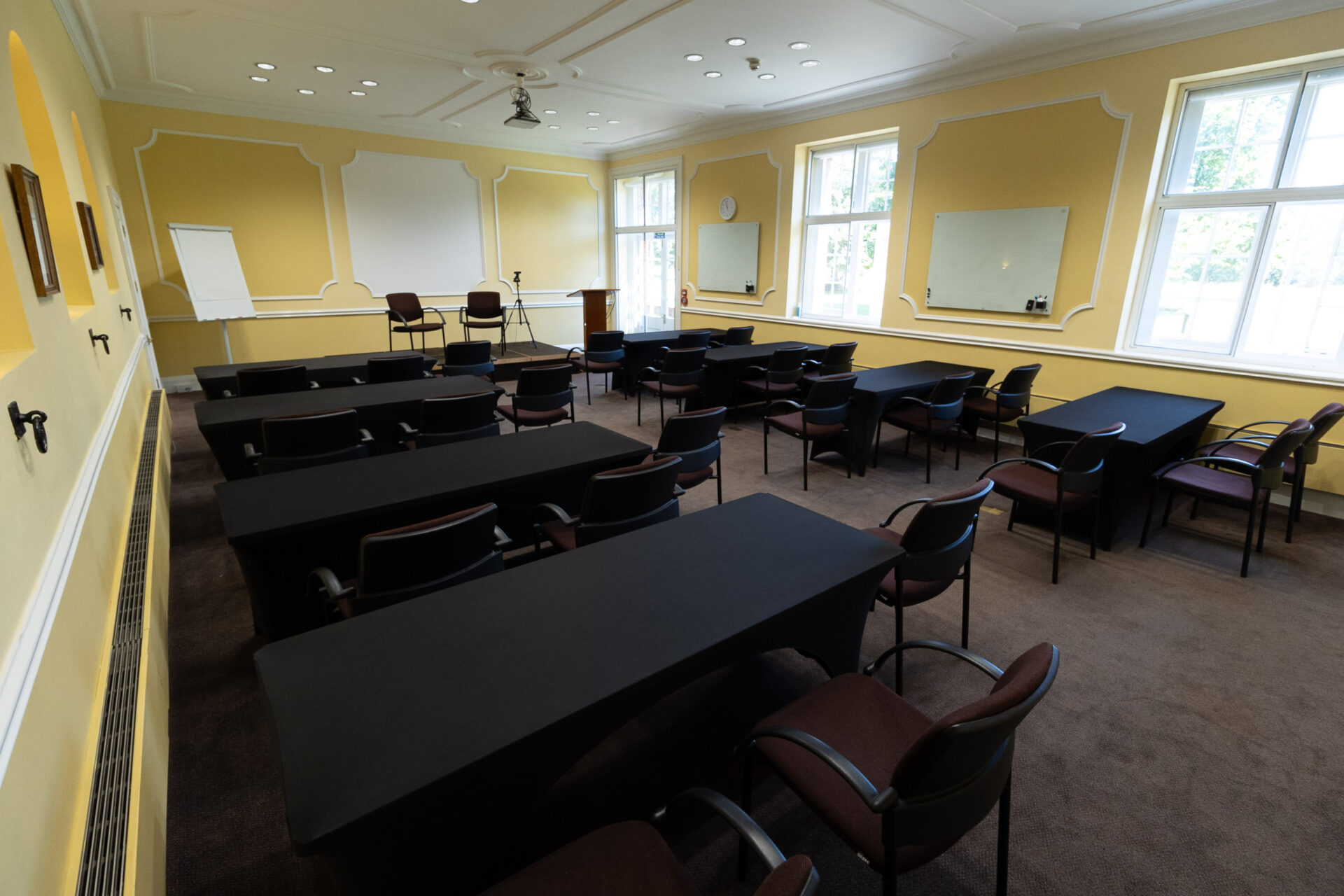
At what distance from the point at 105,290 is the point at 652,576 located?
4160 mm

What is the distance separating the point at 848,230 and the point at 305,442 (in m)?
5.72

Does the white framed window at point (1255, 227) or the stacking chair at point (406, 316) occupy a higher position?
the white framed window at point (1255, 227)

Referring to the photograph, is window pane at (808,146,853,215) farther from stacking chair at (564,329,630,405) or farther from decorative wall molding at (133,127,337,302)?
decorative wall molding at (133,127,337,302)

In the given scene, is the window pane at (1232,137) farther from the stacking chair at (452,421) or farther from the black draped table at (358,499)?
the stacking chair at (452,421)

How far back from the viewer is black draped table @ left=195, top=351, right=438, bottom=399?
13.5 ft

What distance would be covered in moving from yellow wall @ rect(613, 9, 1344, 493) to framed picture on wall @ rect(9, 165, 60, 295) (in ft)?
19.2

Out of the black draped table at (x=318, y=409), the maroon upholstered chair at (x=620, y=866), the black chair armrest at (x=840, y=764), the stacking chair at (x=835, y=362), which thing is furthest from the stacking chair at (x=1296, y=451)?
the black draped table at (x=318, y=409)

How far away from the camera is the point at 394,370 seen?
444 cm

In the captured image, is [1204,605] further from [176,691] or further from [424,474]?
[176,691]

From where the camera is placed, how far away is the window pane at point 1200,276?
4.14m

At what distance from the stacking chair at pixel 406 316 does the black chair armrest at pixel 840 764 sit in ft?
23.7

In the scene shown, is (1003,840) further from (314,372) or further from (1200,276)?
(314,372)

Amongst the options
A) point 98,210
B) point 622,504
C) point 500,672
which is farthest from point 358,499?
point 98,210

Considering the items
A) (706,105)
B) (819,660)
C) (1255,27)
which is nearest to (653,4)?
(706,105)
